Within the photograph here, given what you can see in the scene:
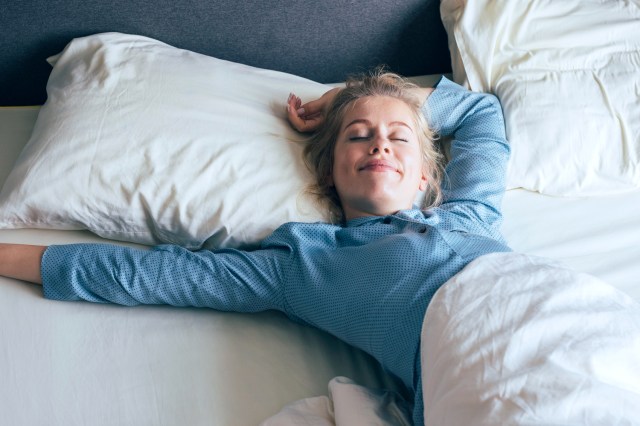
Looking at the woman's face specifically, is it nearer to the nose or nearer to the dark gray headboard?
the nose

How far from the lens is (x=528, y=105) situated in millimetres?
1709

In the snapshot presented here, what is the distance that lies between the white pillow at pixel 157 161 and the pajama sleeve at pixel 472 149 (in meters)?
0.33

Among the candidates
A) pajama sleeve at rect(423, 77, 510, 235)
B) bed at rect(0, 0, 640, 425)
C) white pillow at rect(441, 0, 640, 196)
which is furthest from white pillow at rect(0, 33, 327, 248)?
white pillow at rect(441, 0, 640, 196)

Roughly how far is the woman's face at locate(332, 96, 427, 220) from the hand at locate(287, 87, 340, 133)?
105 mm

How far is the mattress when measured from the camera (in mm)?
1199

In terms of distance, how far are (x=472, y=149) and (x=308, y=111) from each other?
1.29ft

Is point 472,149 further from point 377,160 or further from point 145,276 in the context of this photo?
point 145,276

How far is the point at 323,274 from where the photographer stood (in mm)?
1353

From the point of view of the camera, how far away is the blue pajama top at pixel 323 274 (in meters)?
1.25

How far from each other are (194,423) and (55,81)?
0.91 metres

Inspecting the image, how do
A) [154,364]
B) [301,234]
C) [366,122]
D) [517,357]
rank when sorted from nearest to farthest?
[517,357] < [154,364] < [301,234] < [366,122]

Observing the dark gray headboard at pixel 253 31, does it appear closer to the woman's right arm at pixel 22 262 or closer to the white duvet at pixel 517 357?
the woman's right arm at pixel 22 262

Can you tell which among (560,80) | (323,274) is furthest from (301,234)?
(560,80)

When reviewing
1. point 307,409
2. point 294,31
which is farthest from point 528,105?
point 307,409
